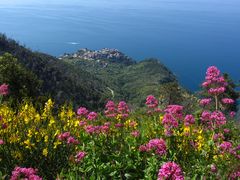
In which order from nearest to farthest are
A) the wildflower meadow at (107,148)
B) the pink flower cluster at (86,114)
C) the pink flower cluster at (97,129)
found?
1. the wildflower meadow at (107,148)
2. the pink flower cluster at (97,129)
3. the pink flower cluster at (86,114)

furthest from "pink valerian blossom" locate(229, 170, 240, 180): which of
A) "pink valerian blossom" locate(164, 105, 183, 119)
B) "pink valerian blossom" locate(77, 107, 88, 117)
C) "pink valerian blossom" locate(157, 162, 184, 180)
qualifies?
"pink valerian blossom" locate(77, 107, 88, 117)

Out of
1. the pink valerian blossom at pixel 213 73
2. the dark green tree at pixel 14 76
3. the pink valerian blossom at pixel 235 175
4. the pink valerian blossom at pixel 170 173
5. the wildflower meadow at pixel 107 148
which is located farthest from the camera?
the dark green tree at pixel 14 76

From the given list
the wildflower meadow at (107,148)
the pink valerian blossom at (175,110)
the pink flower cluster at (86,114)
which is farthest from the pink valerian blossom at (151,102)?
the pink flower cluster at (86,114)

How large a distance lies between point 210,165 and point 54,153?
2.18 metres

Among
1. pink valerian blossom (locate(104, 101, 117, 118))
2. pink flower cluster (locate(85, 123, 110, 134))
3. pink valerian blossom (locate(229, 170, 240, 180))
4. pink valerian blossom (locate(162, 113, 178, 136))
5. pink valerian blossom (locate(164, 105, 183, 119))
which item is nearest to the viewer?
pink valerian blossom (locate(229, 170, 240, 180))

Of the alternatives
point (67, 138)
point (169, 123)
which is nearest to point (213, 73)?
point (169, 123)

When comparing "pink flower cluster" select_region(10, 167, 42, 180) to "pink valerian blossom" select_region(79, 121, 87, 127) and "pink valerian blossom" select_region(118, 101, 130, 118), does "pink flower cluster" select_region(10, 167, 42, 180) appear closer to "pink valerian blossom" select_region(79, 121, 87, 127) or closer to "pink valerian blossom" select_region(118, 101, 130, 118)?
"pink valerian blossom" select_region(79, 121, 87, 127)

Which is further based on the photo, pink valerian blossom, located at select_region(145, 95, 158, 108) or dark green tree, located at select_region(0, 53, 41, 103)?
dark green tree, located at select_region(0, 53, 41, 103)

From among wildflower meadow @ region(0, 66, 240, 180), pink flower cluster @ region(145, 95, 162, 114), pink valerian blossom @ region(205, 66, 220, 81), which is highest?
pink valerian blossom @ region(205, 66, 220, 81)

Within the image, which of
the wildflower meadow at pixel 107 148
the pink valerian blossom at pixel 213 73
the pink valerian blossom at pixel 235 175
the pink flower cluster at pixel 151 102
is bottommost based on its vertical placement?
the wildflower meadow at pixel 107 148

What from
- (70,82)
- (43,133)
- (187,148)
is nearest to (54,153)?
(43,133)

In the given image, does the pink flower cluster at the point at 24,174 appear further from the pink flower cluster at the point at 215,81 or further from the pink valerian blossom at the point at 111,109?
the pink flower cluster at the point at 215,81

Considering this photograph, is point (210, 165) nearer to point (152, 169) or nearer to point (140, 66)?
point (152, 169)

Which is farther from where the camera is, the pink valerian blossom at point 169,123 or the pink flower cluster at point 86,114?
the pink flower cluster at point 86,114
